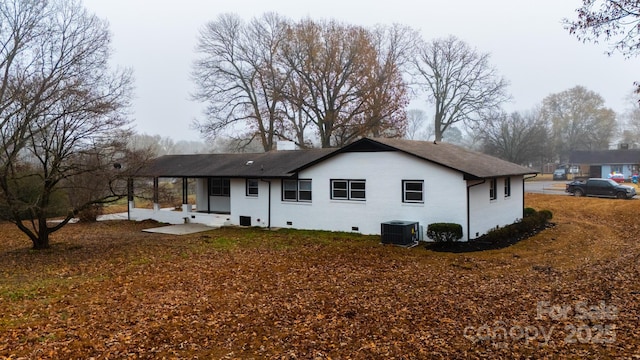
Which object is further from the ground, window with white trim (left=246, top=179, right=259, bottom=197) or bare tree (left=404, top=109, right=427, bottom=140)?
bare tree (left=404, top=109, right=427, bottom=140)

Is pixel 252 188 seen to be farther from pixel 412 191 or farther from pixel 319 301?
pixel 319 301

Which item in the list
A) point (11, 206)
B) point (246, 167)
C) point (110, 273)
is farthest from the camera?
point (246, 167)

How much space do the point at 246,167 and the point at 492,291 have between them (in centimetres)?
1490

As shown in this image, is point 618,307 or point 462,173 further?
point 462,173

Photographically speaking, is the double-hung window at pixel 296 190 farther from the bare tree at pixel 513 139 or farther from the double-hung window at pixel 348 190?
the bare tree at pixel 513 139

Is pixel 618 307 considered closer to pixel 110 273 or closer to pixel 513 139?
pixel 110 273

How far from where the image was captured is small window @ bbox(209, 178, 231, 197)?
23078 mm

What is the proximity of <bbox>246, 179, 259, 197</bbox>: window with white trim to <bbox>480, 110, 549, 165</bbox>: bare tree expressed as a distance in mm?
35216

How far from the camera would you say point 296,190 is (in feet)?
63.3

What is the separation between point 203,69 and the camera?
3631 cm

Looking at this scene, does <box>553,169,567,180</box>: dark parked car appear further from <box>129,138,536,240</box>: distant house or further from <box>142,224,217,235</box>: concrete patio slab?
<box>142,224,217,235</box>: concrete patio slab

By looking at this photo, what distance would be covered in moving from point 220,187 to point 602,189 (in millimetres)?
28270

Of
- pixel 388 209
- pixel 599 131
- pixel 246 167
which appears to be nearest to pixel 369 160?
pixel 388 209

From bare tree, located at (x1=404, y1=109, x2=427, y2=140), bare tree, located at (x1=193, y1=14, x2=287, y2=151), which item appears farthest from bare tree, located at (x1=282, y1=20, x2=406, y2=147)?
bare tree, located at (x1=404, y1=109, x2=427, y2=140)
